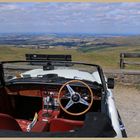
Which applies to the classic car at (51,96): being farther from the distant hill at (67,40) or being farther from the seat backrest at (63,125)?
the distant hill at (67,40)

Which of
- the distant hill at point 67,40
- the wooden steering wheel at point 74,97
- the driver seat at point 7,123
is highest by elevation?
the driver seat at point 7,123

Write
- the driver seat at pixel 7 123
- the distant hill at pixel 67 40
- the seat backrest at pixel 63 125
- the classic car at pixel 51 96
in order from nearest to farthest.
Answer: the driver seat at pixel 7 123 → the seat backrest at pixel 63 125 → the classic car at pixel 51 96 → the distant hill at pixel 67 40

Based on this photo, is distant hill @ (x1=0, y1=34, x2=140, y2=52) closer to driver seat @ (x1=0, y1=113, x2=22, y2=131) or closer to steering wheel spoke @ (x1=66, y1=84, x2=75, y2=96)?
steering wheel spoke @ (x1=66, y1=84, x2=75, y2=96)

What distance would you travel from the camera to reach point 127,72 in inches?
479

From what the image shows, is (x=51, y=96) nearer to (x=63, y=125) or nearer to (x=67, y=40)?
(x=63, y=125)

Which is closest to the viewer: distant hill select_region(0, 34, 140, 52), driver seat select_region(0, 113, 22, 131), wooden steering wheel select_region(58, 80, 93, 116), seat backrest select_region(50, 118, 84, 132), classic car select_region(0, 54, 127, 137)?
driver seat select_region(0, 113, 22, 131)

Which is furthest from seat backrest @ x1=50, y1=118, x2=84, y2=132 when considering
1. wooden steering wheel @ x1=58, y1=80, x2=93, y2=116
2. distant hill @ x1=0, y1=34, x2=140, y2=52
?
distant hill @ x1=0, y1=34, x2=140, y2=52

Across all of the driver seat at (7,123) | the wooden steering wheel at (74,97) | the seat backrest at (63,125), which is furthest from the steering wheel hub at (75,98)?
the driver seat at (7,123)

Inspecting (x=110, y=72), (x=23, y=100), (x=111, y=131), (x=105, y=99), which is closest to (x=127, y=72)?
(x=110, y=72)

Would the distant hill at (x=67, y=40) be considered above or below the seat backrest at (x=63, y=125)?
below

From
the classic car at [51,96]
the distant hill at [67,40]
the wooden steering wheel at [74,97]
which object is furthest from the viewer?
the distant hill at [67,40]

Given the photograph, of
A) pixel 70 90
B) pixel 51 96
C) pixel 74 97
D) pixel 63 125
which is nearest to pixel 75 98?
pixel 74 97

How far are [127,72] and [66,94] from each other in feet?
22.2

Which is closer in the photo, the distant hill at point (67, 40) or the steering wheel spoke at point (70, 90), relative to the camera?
the steering wheel spoke at point (70, 90)
